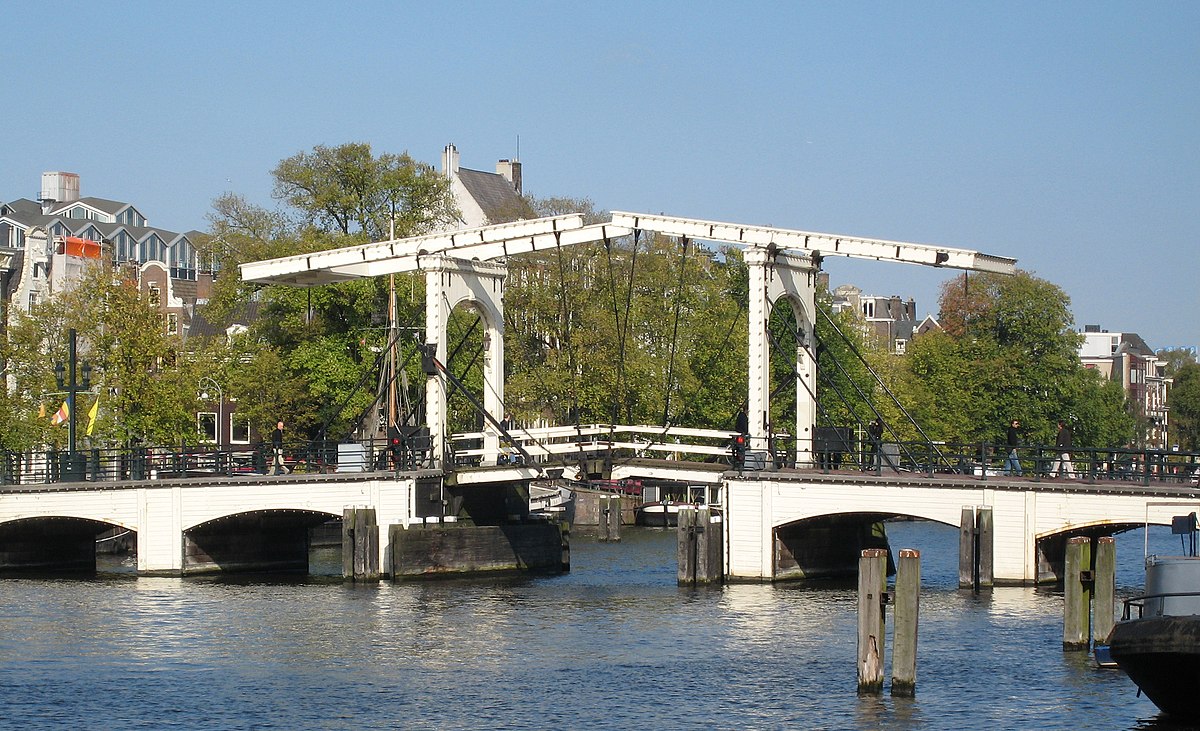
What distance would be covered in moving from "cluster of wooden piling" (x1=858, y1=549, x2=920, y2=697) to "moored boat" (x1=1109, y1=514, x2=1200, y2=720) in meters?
2.43

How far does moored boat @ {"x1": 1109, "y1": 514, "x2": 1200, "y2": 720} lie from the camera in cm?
2109

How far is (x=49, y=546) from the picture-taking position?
44031mm

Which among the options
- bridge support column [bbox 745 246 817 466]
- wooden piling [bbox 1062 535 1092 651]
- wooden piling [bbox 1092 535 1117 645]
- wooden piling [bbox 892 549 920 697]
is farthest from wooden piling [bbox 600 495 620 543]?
wooden piling [bbox 892 549 920 697]

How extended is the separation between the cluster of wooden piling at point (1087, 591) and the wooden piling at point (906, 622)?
2998 mm

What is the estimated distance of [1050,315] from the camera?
76812 mm

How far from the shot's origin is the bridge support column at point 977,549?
33.0 meters

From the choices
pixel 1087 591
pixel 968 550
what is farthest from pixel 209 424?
pixel 1087 591

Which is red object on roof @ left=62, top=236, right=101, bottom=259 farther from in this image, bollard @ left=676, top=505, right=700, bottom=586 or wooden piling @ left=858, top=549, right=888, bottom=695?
wooden piling @ left=858, top=549, right=888, bottom=695

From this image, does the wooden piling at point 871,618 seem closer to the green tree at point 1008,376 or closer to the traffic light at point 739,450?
the traffic light at point 739,450

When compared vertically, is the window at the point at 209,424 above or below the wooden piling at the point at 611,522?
above

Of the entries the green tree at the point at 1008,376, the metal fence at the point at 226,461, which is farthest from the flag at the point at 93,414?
the green tree at the point at 1008,376

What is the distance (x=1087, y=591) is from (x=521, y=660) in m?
8.07

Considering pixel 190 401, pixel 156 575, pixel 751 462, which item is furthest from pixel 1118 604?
pixel 190 401

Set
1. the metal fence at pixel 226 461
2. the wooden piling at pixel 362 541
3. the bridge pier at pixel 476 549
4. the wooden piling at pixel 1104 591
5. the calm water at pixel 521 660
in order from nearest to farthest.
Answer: the calm water at pixel 521 660 < the wooden piling at pixel 1104 591 < the wooden piling at pixel 362 541 < the bridge pier at pixel 476 549 < the metal fence at pixel 226 461
